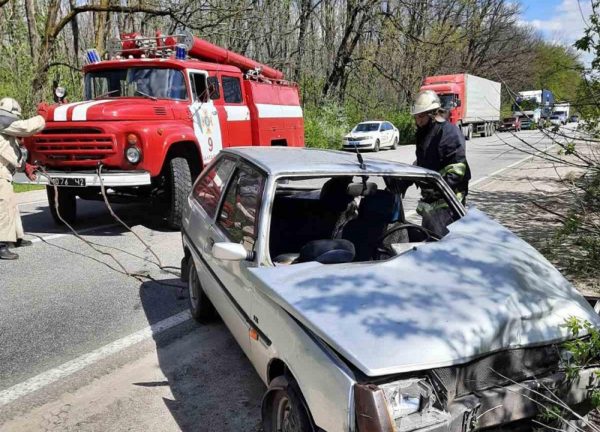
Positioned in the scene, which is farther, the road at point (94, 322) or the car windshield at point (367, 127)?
the car windshield at point (367, 127)

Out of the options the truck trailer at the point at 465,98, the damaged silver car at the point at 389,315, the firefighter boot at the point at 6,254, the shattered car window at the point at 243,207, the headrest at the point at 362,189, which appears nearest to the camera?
the damaged silver car at the point at 389,315

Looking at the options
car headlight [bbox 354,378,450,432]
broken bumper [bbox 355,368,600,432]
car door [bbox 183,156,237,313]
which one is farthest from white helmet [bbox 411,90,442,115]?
car headlight [bbox 354,378,450,432]

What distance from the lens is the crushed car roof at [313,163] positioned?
3436 mm

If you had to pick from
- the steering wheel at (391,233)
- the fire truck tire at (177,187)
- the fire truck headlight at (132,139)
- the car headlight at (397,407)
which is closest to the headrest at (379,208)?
the steering wheel at (391,233)

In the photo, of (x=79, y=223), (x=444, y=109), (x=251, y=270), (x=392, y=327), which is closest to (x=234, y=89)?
(x=79, y=223)

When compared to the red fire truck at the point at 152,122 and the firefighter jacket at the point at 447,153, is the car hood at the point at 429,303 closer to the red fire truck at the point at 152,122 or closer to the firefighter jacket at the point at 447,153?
the firefighter jacket at the point at 447,153

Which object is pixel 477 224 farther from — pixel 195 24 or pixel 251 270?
pixel 195 24

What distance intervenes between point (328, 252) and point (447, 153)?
2.29 m

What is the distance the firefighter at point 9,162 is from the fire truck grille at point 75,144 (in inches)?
23.0

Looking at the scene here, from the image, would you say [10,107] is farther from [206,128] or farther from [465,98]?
[465,98]

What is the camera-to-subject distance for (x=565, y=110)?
436cm

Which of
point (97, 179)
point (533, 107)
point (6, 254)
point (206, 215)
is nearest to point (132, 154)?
point (97, 179)

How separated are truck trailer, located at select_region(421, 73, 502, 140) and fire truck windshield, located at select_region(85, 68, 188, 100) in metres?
21.5

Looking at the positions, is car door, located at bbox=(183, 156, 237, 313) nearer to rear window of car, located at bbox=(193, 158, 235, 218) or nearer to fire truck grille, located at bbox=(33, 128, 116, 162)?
rear window of car, located at bbox=(193, 158, 235, 218)
